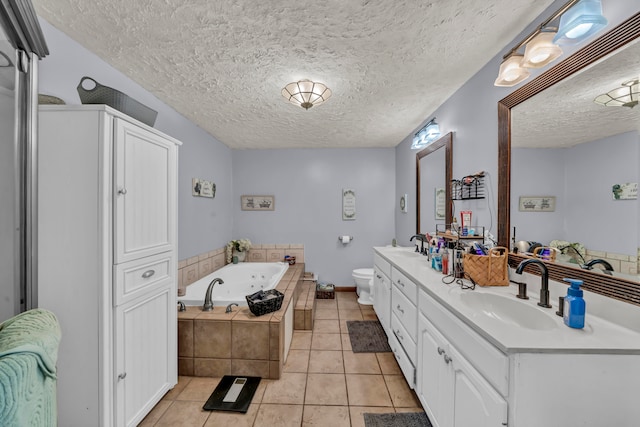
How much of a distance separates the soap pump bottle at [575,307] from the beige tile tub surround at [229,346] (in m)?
1.58

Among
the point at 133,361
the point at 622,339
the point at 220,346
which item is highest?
the point at 622,339

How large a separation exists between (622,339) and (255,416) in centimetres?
177

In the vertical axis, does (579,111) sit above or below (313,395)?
above

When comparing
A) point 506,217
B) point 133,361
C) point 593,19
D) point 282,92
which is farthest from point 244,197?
point 593,19

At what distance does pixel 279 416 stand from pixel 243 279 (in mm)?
2021

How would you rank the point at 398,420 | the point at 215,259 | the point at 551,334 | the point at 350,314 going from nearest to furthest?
the point at 551,334, the point at 398,420, the point at 350,314, the point at 215,259

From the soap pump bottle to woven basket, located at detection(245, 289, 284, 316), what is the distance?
169 centimetres

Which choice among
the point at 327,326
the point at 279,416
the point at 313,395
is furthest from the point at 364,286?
the point at 279,416

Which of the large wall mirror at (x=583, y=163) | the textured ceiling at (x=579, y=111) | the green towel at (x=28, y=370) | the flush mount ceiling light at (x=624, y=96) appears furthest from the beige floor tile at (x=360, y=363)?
the flush mount ceiling light at (x=624, y=96)

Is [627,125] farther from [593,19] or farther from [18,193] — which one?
[18,193]

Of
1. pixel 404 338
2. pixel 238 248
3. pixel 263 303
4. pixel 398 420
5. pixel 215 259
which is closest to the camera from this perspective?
pixel 398 420

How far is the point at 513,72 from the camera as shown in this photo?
131 centimetres

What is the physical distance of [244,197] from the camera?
3887 millimetres

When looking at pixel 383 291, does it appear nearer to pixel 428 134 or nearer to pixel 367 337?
pixel 367 337
